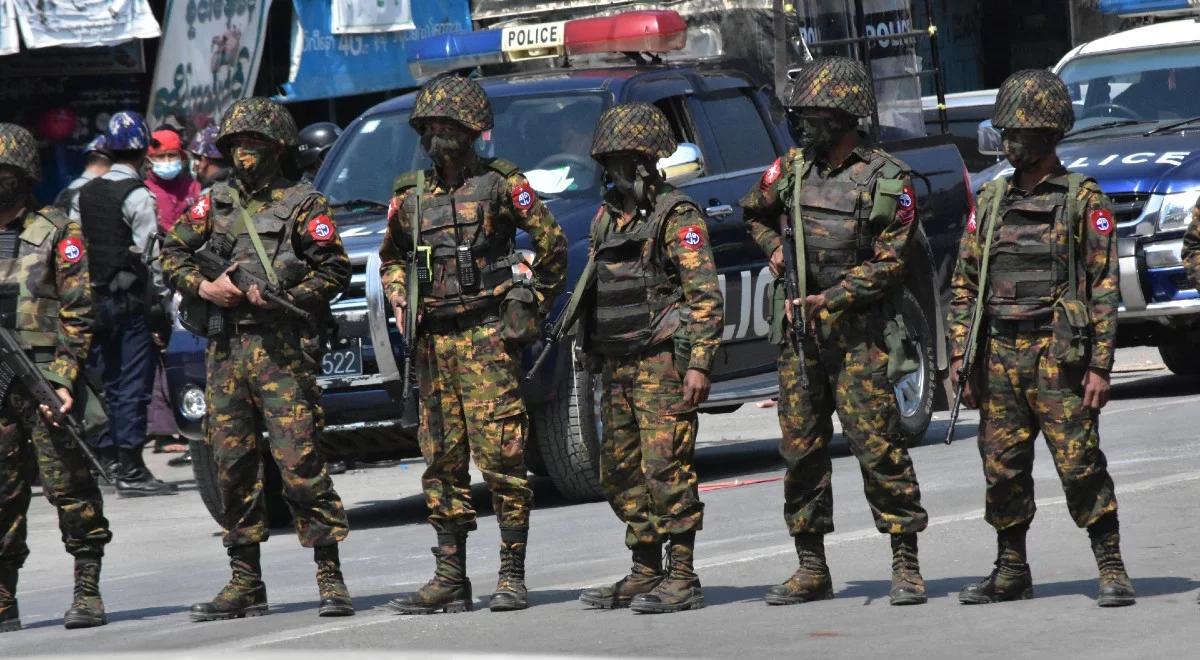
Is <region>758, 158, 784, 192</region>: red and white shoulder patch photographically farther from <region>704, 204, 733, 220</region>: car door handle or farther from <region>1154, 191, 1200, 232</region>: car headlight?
<region>1154, 191, 1200, 232</region>: car headlight

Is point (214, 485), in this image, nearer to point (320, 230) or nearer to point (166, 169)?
point (320, 230)

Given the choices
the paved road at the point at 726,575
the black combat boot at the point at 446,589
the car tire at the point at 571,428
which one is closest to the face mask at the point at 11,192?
the paved road at the point at 726,575

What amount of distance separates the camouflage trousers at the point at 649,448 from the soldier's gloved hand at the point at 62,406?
1999mm

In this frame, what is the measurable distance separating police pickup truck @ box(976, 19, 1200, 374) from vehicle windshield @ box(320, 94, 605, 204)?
129 inches

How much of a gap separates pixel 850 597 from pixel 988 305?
119 centimetres

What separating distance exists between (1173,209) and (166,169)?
6.31m

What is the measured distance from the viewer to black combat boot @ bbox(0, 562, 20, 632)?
812 cm

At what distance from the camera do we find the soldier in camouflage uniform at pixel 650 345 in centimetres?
758

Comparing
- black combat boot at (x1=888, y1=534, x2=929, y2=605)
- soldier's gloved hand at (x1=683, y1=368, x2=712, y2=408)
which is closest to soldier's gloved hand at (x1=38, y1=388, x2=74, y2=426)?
soldier's gloved hand at (x1=683, y1=368, x2=712, y2=408)

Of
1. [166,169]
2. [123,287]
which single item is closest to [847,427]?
[123,287]

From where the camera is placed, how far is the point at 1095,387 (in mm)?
7105

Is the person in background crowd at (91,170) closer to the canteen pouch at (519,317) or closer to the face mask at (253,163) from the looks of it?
the face mask at (253,163)

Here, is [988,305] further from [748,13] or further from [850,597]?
[748,13]

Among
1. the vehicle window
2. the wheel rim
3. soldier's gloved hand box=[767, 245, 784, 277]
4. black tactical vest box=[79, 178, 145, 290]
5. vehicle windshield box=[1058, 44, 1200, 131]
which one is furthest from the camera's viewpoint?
vehicle windshield box=[1058, 44, 1200, 131]
